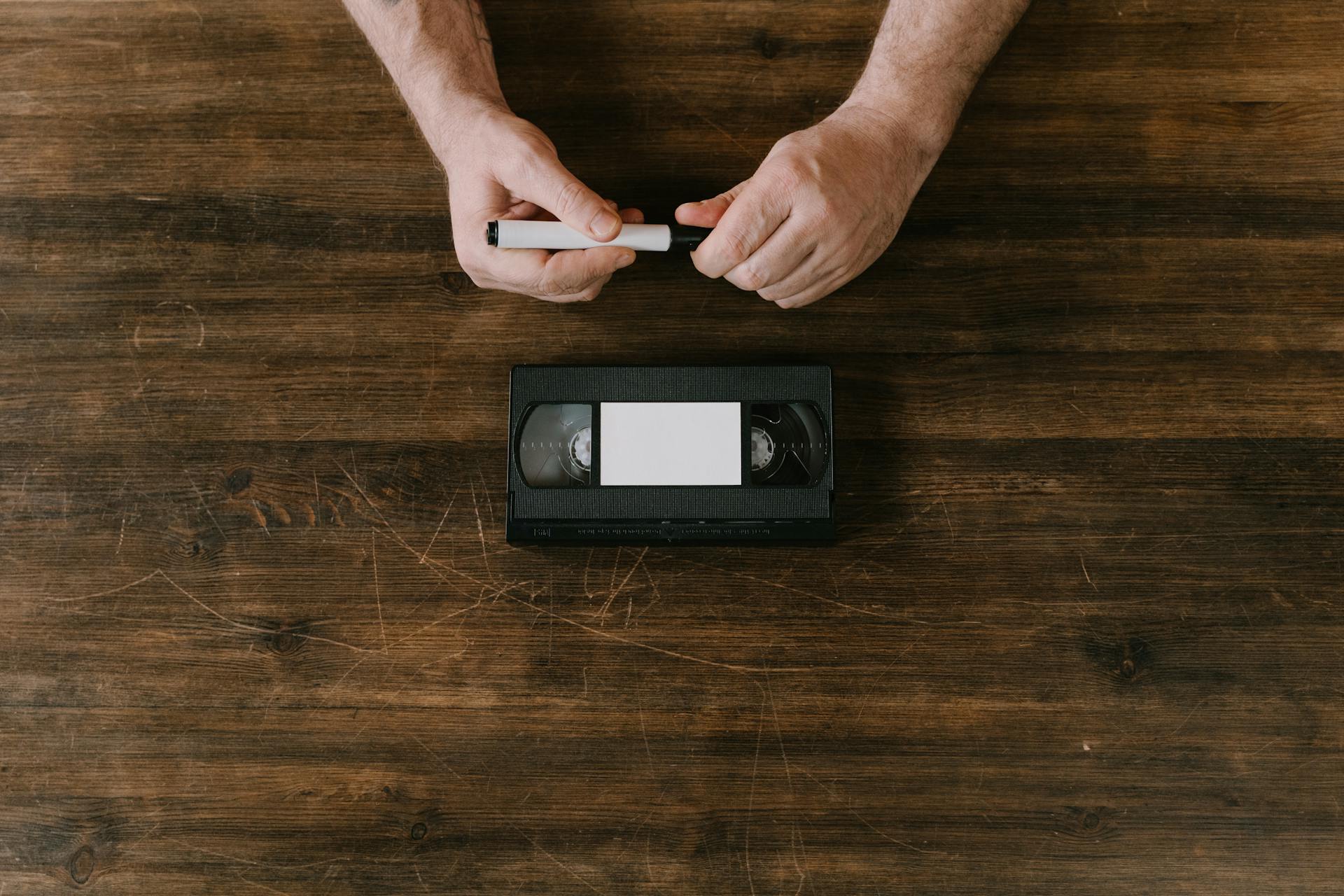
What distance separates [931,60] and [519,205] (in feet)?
2.05

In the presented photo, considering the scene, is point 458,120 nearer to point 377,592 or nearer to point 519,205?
point 519,205

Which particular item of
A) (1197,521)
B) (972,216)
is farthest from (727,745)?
(972,216)

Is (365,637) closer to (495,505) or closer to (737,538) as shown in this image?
(495,505)

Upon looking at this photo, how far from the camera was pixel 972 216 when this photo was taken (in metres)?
1.16

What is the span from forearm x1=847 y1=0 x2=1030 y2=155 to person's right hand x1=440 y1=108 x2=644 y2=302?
0.41 meters

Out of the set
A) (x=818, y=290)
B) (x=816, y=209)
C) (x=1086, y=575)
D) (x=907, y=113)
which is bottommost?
(x=1086, y=575)

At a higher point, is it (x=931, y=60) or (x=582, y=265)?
(x=931, y=60)

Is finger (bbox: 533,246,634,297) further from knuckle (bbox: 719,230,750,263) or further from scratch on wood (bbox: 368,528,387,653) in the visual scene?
scratch on wood (bbox: 368,528,387,653)

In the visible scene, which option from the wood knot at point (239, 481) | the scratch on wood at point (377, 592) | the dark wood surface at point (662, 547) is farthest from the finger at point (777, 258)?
the wood knot at point (239, 481)

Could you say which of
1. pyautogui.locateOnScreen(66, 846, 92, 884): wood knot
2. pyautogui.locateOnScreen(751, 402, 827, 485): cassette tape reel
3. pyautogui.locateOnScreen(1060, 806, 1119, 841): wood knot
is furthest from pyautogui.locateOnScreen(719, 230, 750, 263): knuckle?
pyautogui.locateOnScreen(66, 846, 92, 884): wood knot

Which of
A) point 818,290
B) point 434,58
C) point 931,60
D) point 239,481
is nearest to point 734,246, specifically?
point 818,290

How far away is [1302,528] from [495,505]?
120cm

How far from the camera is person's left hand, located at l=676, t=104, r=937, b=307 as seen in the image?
97 centimetres

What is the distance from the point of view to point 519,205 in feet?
3.43
